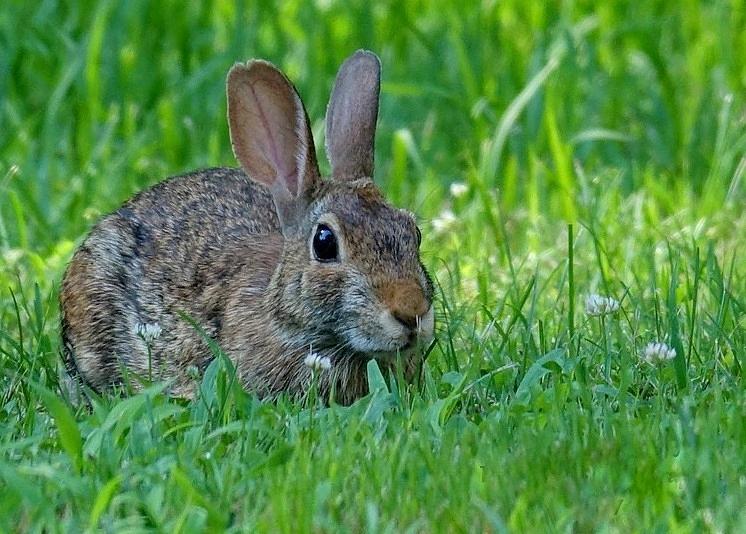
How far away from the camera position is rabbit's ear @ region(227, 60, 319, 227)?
17.1ft

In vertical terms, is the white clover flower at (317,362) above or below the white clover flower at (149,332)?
below

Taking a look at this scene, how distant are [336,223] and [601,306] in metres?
0.78

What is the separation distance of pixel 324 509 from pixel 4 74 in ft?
15.0

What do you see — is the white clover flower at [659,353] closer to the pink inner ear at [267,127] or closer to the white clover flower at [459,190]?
the pink inner ear at [267,127]

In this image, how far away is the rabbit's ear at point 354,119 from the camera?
212 inches

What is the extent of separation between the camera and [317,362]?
4527 millimetres

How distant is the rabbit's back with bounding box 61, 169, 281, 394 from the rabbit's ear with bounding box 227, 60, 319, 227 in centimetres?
20

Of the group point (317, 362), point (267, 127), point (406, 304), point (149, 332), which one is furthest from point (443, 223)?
point (317, 362)

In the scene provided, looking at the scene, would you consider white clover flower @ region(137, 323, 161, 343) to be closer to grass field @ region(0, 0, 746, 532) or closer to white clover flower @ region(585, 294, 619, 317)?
grass field @ region(0, 0, 746, 532)

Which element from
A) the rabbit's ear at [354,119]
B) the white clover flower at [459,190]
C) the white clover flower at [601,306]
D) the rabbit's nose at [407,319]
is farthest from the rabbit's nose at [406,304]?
the white clover flower at [459,190]

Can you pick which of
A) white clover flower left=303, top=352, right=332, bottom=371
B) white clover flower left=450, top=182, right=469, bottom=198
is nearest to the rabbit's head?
white clover flower left=303, top=352, right=332, bottom=371

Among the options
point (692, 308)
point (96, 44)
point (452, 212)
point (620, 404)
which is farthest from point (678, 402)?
point (96, 44)

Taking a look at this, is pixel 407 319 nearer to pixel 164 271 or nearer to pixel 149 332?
pixel 149 332

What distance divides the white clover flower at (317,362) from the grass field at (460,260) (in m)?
0.14
